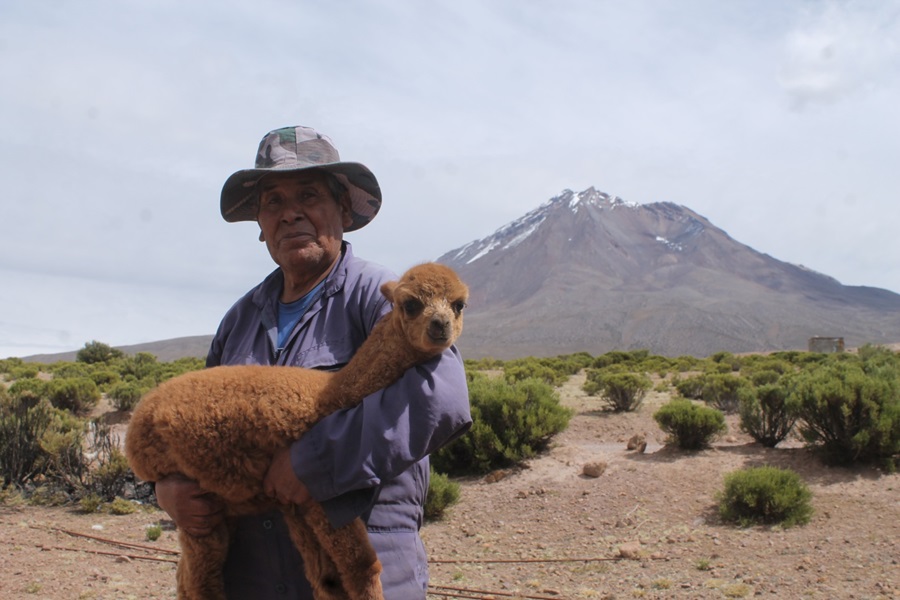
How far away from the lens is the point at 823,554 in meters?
7.98

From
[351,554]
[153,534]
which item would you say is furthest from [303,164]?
[153,534]

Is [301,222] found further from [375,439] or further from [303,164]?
[375,439]

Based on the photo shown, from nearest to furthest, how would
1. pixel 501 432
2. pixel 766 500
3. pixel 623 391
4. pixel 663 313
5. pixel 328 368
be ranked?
pixel 328 368 → pixel 766 500 → pixel 501 432 → pixel 623 391 → pixel 663 313

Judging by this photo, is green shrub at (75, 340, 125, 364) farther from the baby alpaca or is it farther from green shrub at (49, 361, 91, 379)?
the baby alpaca

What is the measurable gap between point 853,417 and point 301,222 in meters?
10.7

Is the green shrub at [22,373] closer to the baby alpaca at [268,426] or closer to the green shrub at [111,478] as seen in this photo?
the green shrub at [111,478]

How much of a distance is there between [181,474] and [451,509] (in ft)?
28.1

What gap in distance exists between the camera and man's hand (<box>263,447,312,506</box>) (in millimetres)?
2688

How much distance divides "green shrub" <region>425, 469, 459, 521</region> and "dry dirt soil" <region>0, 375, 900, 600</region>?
20cm

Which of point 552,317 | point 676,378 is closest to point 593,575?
point 676,378

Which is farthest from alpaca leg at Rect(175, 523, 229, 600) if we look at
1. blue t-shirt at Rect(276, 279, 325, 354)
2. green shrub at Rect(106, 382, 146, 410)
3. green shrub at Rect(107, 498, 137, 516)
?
green shrub at Rect(106, 382, 146, 410)

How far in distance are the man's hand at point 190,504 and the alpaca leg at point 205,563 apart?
39 mm

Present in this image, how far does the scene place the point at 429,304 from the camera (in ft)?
9.60

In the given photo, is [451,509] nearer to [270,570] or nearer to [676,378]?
[270,570]
